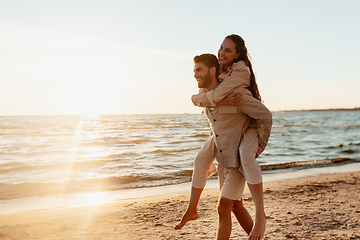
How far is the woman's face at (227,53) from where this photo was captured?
2.75 meters

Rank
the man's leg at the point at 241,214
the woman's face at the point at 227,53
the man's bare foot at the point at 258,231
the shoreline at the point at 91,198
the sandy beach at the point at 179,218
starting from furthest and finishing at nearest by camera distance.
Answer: the shoreline at the point at 91,198, the sandy beach at the point at 179,218, the man's leg at the point at 241,214, the woman's face at the point at 227,53, the man's bare foot at the point at 258,231

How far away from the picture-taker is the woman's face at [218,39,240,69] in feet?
9.02

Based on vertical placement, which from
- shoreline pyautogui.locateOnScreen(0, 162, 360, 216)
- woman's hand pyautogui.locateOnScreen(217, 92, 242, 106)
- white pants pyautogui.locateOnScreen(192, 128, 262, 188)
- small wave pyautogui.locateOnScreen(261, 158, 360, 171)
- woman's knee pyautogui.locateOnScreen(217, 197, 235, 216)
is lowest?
small wave pyautogui.locateOnScreen(261, 158, 360, 171)

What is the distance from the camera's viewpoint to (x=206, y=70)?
2.86 m

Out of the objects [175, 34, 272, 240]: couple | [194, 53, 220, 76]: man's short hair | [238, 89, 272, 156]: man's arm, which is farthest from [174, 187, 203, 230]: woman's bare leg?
[194, 53, 220, 76]: man's short hair

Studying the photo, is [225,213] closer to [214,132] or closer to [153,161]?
[214,132]

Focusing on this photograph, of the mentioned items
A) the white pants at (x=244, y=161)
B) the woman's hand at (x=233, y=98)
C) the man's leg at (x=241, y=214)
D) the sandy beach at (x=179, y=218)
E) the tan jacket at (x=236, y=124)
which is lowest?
the sandy beach at (x=179, y=218)

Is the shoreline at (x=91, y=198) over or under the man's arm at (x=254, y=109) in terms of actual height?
under

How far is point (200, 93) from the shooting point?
9.62ft

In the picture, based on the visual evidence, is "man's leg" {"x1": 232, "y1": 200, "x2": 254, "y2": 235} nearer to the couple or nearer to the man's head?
the couple

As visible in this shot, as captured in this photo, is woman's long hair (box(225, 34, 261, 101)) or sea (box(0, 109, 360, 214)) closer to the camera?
woman's long hair (box(225, 34, 261, 101))

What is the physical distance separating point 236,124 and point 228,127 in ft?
0.25

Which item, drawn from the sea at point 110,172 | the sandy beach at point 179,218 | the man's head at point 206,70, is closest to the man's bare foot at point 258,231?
the man's head at point 206,70

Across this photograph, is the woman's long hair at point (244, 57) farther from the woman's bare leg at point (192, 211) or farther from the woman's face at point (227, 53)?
the woman's bare leg at point (192, 211)
